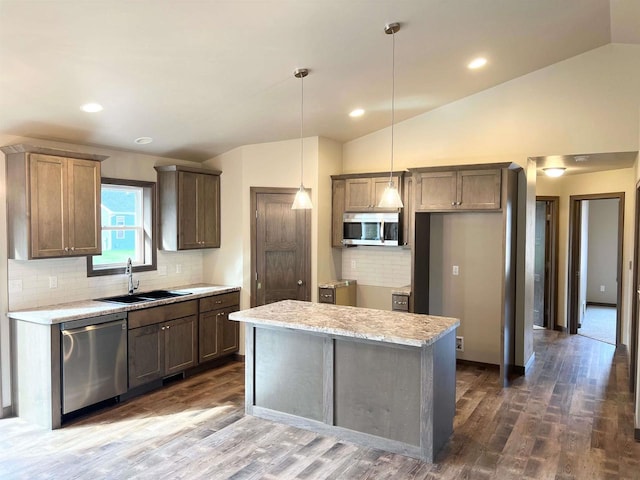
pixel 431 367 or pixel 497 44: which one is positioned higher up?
pixel 497 44

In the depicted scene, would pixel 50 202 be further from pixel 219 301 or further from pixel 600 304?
pixel 600 304

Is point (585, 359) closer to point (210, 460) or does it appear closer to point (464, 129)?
point (464, 129)

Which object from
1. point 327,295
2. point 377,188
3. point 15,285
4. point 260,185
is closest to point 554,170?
point 377,188

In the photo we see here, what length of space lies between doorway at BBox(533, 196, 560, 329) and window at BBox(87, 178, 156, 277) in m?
5.85

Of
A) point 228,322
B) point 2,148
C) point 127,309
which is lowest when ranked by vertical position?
point 228,322

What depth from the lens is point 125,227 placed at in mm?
5234

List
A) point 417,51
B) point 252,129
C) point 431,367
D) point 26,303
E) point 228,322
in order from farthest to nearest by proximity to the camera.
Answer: point 228,322, point 252,129, point 26,303, point 417,51, point 431,367

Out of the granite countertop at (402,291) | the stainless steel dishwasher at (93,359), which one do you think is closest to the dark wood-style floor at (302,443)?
the stainless steel dishwasher at (93,359)

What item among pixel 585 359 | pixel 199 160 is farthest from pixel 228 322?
pixel 585 359

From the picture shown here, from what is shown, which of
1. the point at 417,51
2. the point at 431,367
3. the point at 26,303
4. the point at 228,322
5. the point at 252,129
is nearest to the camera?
the point at 431,367

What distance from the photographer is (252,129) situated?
5.18m

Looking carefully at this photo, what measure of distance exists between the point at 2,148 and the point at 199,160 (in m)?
2.34

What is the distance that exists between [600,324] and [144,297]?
7319 mm

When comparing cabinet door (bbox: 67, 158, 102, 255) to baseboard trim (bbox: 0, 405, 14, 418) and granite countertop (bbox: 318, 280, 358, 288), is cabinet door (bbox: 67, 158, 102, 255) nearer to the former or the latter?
baseboard trim (bbox: 0, 405, 14, 418)
